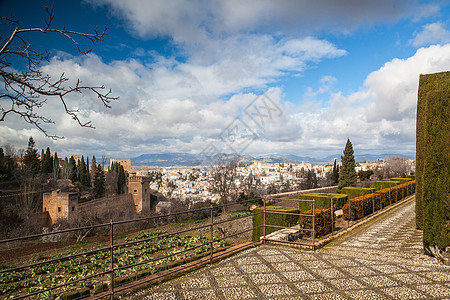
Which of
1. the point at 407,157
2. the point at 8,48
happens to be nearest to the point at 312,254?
the point at 8,48

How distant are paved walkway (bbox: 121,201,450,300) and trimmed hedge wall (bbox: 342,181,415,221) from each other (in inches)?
160

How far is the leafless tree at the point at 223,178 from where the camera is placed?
2177 cm

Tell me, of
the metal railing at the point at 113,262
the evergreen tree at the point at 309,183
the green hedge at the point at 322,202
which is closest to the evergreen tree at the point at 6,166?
the metal railing at the point at 113,262

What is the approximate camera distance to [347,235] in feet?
23.6

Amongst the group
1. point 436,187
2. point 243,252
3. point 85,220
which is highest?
point 436,187

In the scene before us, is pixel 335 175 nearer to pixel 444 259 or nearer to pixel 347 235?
pixel 347 235

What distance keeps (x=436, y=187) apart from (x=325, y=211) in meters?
3.20

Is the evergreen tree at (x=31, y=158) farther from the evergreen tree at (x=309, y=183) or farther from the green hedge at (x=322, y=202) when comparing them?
the green hedge at (x=322, y=202)

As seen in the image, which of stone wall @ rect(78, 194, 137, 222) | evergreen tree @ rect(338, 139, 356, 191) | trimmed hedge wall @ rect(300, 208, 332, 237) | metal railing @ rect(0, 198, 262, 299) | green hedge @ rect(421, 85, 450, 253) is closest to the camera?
metal railing @ rect(0, 198, 262, 299)

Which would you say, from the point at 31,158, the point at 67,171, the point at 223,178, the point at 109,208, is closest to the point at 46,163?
the point at 31,158

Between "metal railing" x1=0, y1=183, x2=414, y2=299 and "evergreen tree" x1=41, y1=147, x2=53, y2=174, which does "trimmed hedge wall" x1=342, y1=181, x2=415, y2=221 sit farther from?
"evergreen tree" x1=41, y1=147, x2=53, y2=174

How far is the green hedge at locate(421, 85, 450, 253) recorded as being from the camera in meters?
4.17

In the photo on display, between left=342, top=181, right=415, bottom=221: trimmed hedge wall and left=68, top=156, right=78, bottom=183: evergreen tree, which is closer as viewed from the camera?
left=342, top=181, right=415, bottom=221: trimmed hedge wall

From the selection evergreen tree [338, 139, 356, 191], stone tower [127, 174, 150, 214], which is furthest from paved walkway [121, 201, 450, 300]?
stone tower [127, 174, 150, 214]
